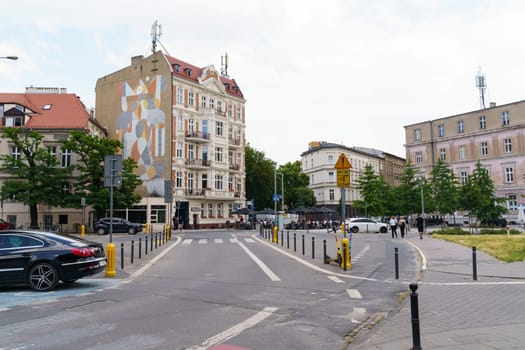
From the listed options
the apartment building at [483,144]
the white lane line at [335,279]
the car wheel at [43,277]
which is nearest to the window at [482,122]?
the apartment building at [483,144]

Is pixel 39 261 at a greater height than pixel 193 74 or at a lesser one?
lesser

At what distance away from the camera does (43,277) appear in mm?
10492

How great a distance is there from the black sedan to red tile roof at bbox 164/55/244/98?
44.7 meters

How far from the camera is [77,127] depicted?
1849 inches

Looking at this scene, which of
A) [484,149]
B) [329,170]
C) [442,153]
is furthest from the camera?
[329,170]

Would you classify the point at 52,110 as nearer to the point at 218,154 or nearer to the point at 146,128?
the point at 146,128

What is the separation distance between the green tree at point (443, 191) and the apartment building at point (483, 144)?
987cm

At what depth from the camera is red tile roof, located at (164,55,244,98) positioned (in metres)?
54.9

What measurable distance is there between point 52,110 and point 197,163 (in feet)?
54.6

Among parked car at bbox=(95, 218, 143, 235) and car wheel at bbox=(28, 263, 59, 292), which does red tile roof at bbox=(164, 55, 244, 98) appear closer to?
parked car at bbox=(95, 218, 143, 235)

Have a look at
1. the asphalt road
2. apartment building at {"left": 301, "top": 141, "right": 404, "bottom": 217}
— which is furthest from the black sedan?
apartment building at {"left": 301, "top": 141, "right": 404, "bottom": 217}

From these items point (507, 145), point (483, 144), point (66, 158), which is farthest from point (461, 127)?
point (66, 158)

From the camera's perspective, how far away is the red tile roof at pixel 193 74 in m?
54.9

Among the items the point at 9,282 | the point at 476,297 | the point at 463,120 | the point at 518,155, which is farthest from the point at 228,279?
the point at 463,120
